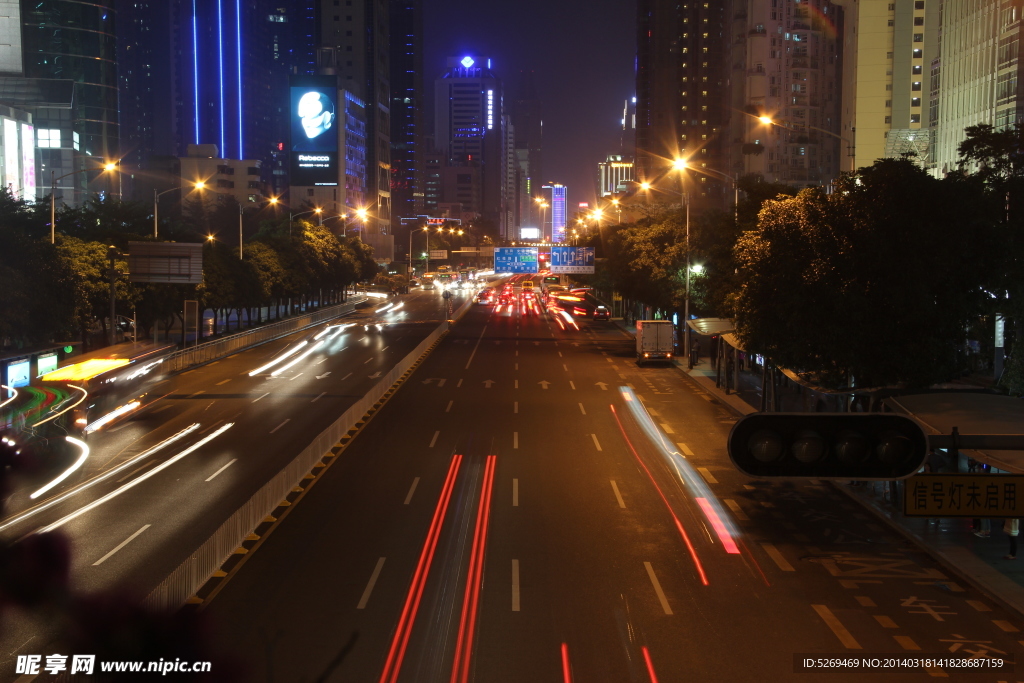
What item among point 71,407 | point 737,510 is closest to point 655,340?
point 737,510

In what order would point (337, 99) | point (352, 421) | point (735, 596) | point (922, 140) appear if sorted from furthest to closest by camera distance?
point (337, 99) < point (922, 140) < point (352, 421) < point (735, 596)

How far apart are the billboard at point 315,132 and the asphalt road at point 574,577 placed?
476 ft

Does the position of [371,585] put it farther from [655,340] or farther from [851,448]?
[655,340]

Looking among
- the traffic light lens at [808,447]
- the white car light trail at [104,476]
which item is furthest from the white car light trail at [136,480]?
the traffic light lens at [808,447]

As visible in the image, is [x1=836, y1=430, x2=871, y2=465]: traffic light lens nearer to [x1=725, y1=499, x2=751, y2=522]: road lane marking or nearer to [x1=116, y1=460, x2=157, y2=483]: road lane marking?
[x1=725, y1=499, x2=751, y2=522]: road lane marking

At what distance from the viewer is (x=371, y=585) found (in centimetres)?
1700

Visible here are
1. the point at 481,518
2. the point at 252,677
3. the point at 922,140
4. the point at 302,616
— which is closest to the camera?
the point at 252,677

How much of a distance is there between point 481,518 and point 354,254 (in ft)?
319

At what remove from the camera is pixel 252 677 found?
513 inches

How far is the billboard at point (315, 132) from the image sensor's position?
6639 inches

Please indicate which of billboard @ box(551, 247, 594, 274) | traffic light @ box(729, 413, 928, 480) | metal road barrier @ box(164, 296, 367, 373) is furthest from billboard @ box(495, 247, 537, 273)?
traffic light @ box(729, 413, 928, 480)

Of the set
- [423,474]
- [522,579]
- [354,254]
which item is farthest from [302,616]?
[354,254]

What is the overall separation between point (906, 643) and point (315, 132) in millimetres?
166249

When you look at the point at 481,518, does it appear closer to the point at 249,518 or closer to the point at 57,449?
the point at 249,518
